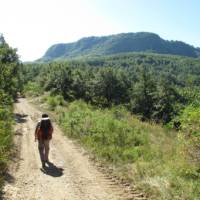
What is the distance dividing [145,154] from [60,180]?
150 inches

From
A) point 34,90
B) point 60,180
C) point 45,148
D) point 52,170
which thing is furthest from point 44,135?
point 34,90

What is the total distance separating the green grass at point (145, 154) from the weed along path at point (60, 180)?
2.30 ft

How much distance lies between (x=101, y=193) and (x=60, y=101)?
29752mm

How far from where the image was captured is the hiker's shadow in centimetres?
1204

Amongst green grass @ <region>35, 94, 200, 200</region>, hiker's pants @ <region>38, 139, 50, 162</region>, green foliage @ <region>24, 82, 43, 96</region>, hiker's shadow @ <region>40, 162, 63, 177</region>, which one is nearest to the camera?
green grass @ <region>35, 94, 200, 200</region>

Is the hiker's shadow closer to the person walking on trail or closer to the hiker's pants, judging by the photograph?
the hiker's pants

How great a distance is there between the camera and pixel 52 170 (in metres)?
12.6

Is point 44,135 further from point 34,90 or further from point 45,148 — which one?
point 34,90

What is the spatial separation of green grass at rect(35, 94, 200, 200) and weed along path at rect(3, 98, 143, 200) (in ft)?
2.30

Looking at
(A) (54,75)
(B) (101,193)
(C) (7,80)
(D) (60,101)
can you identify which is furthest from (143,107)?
(B) (101,193)

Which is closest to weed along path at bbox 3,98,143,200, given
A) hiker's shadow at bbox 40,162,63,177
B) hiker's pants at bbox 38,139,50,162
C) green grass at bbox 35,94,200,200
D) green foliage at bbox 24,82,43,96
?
hiker's shadow at bbox 40,162,63,177

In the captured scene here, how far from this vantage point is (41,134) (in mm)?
13578

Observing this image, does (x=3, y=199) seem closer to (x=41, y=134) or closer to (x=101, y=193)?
(x=101, y=193)

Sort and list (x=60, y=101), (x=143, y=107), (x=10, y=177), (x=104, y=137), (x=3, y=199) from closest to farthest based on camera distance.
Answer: (x=3, y=199) < (x=10, y=177) < (x=104, y=137) < (x=60, y=101) < (x=143, y=107)
